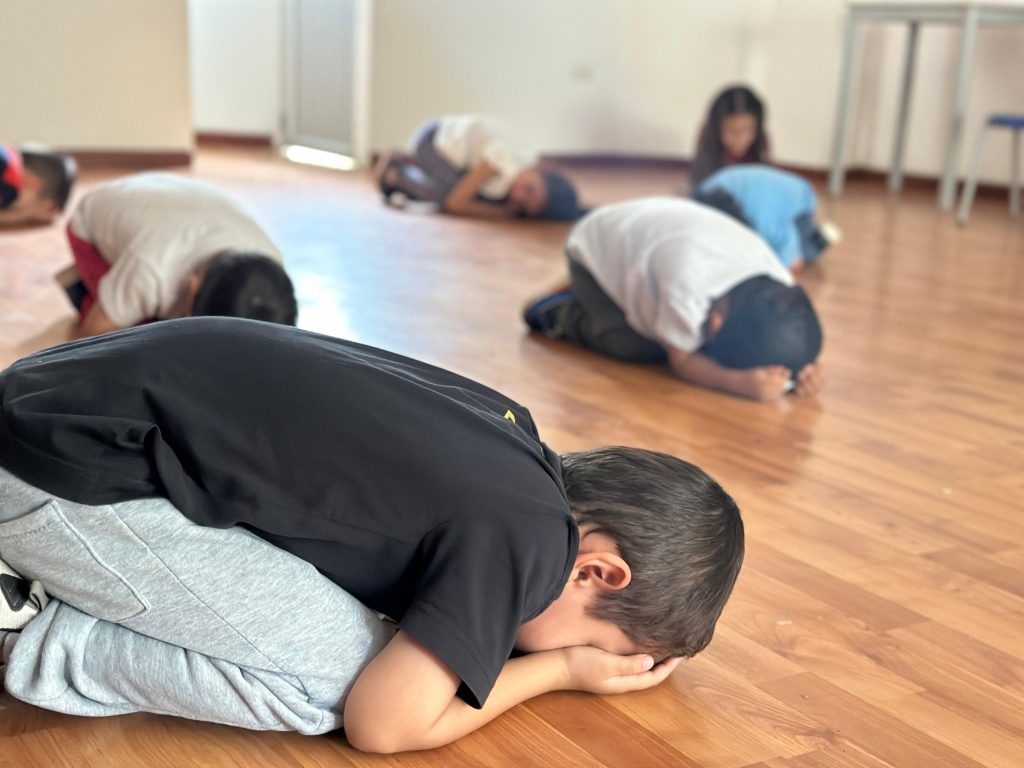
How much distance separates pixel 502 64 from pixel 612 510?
5242 millimetres

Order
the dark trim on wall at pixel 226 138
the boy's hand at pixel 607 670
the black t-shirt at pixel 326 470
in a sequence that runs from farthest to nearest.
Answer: the dark trim on wall at pixel 226 138
the boy's hand at pixel 607 670
the black t-shirt at pixel 326 470

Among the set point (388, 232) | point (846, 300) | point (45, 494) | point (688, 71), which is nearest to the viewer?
point (45, 494)

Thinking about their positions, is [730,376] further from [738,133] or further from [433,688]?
[738,133]

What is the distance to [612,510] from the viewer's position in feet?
3.16

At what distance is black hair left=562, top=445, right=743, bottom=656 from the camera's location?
95 centimetres

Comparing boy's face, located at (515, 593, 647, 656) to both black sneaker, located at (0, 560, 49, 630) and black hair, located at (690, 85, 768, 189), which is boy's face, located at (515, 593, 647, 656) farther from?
black hair, located at (690, 85, 768, 189)

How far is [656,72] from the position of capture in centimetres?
653

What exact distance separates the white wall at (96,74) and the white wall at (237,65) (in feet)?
3.55

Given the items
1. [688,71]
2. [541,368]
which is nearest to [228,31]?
[688,71]

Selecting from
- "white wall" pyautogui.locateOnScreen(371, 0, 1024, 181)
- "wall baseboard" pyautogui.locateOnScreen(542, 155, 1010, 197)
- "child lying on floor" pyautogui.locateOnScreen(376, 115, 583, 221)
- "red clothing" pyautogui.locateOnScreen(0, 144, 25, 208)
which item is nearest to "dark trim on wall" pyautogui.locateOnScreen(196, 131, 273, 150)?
"white wall" pyautogui.locateOnScreen(371, 0, 1024, 181)

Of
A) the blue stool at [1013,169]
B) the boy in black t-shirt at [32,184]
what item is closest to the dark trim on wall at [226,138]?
the boy in black t-shirt at [32,184]

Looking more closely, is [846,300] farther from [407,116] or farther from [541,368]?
[407,116]

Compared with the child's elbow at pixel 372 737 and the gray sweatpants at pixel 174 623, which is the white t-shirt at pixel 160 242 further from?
the child's elbow at pixel 372 737

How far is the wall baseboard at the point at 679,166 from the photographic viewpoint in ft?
20.1
